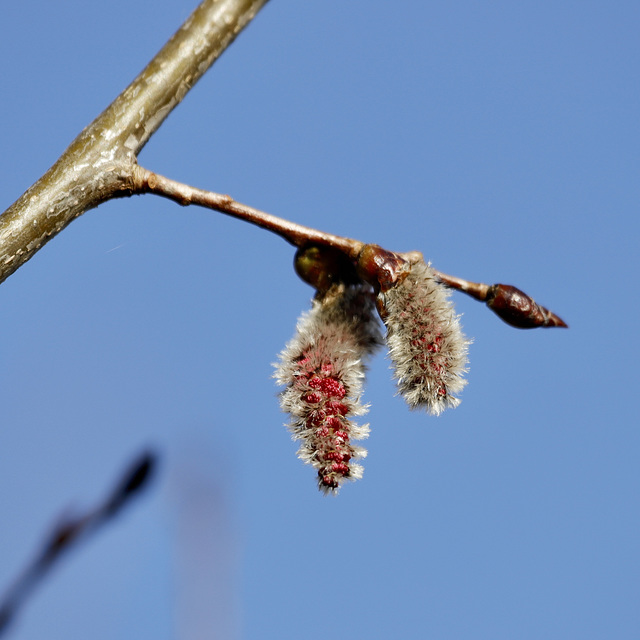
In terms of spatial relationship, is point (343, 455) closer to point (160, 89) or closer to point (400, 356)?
point (400, 356)

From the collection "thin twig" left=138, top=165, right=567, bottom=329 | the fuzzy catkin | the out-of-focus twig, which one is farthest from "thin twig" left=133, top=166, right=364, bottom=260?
the out-of-focus twig

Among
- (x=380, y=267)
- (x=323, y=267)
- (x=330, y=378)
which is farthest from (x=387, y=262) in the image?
(x=330, y=378)

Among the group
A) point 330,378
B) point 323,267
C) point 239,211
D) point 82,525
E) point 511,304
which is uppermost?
point 511,304

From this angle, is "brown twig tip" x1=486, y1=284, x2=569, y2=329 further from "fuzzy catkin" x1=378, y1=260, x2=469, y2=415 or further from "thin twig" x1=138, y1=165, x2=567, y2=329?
"fuzzy catkin" x1=378, y1=260, x2=469, y2=415

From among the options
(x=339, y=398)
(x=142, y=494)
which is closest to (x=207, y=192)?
(x=339, y=398)

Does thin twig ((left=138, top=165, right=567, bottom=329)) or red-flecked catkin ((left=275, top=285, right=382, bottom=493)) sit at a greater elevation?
thin twig ((left=138, top=165, right=567, bottom=329))

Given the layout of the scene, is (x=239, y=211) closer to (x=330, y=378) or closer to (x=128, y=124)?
(x=128, y=124)
